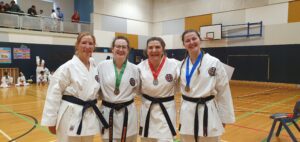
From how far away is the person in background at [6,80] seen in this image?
12.7m

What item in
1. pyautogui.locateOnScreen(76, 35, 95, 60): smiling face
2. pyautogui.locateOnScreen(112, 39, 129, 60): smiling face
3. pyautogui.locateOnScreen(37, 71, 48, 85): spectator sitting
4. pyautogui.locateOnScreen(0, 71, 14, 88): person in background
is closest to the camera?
pyautogui.locateOnScreen(76, 35, 95, 60): smiling face

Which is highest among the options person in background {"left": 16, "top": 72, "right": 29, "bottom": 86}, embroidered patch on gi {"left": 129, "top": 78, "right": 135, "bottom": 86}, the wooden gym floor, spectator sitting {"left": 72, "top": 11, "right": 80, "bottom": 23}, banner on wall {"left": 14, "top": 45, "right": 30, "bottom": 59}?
spectator sitting {"left": 72, "top": 11, "right": 80, "bottom": 23}

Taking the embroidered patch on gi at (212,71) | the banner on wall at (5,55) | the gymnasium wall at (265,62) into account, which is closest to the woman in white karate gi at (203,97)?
the embroidered patch on gi at (212,71)

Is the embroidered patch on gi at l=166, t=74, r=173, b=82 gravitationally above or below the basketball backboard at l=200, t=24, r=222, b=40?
below

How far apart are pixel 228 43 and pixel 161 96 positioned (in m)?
14.2

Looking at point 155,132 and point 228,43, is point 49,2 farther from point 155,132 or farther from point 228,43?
point 155,132

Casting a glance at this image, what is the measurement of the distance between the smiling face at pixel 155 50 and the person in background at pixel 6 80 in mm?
12961

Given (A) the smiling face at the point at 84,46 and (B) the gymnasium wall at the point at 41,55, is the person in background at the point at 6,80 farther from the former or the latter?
(A) the smiling face at the point at 84,46

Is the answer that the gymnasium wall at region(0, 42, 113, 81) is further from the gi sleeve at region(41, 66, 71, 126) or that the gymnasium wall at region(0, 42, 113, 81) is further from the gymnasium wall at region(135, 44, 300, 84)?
the gi sleeve at region(41, 66, 71, 126)

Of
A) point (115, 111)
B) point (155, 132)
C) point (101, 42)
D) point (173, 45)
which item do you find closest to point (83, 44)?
point (115, 111)

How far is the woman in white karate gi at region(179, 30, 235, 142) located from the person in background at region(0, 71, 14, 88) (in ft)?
43.7

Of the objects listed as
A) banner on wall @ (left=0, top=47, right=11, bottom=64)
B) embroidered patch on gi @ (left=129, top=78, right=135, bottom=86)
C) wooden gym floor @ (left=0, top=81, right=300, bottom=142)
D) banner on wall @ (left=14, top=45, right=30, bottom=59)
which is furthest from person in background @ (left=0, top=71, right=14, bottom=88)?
embroidered patch on gi @ (left=129, top=78, right=135, bottom=86)

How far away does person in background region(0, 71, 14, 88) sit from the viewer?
12.7m

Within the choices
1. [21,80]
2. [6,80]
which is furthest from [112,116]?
[21,80]
